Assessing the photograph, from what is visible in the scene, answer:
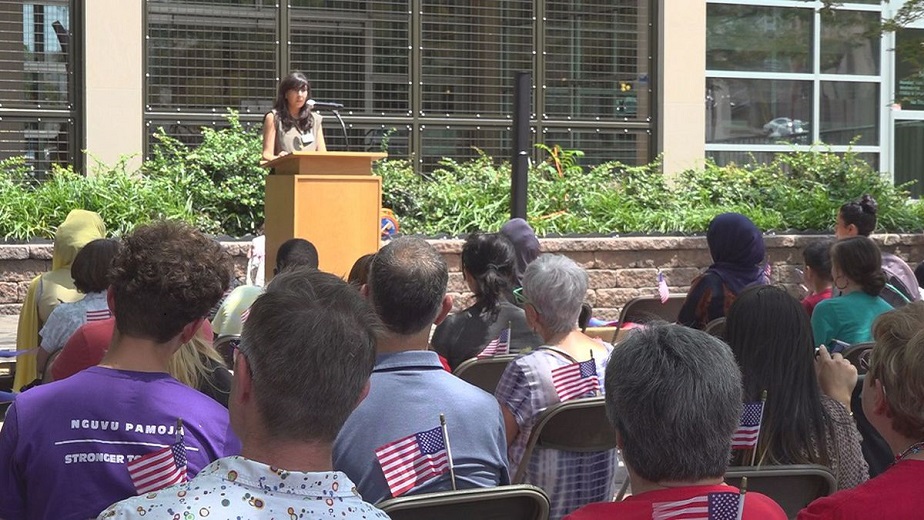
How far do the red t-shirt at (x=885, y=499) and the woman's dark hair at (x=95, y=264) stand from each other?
3146mm

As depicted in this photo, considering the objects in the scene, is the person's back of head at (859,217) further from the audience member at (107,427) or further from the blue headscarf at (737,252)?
the audience member at (107,427)

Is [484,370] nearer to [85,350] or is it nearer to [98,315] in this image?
[98,315]

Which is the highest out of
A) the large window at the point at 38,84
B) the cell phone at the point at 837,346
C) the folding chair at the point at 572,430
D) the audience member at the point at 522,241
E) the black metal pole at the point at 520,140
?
the large window at the point at 38,84

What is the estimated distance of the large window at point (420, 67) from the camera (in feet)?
47.2

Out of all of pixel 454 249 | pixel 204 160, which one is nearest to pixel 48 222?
pixel 204 160

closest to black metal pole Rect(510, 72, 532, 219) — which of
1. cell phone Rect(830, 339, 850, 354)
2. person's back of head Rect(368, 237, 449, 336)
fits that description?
cell phone Rect(830, 339, 850, 354)

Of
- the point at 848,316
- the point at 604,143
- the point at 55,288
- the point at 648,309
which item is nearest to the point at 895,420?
the point at 848,316

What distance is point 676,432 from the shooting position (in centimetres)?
228

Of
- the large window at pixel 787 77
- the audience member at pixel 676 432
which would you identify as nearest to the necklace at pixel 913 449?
the audience member at pixel 676 432

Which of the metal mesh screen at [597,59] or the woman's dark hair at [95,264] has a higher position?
the metal mesh screen at [597,59]

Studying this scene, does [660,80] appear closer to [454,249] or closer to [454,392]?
[454,249]

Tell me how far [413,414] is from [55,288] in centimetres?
327

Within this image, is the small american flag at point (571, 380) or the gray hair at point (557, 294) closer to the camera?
the small american flag at point (571, 380)

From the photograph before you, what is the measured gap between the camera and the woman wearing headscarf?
5.74 metres
